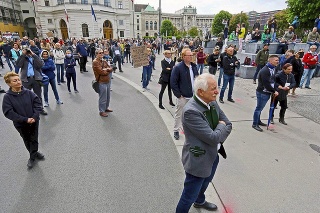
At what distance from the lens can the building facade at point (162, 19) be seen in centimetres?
10994

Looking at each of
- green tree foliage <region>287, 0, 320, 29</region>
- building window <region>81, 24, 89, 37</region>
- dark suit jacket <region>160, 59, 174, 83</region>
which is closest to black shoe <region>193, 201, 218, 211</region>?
dark suit jacket <region>160, 59, 174, 83</region>

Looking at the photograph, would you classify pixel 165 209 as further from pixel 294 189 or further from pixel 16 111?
pixel 16 111

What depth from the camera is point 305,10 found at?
22.3 m

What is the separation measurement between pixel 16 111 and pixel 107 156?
1766 millimetres

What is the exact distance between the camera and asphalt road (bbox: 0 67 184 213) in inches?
113

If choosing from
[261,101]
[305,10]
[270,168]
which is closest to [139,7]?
[305,10]

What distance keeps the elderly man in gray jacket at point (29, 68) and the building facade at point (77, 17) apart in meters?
47.1

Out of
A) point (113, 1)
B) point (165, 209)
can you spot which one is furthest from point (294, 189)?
point (113, 1)

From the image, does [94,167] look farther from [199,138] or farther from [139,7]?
[139,7]

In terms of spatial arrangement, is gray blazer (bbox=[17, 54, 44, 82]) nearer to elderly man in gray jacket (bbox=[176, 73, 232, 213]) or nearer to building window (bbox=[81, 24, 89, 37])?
elderly man in gray jacket (bbox=[176, 73, 232, 213])

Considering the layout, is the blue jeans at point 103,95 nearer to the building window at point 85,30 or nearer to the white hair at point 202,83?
the white hair at point 202,83

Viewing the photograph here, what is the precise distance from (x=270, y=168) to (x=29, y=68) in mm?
6702

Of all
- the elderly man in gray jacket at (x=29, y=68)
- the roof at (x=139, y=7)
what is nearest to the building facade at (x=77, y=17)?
the elderly man in gray jacket at (x=29, y=68)

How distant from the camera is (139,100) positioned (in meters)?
7.67
